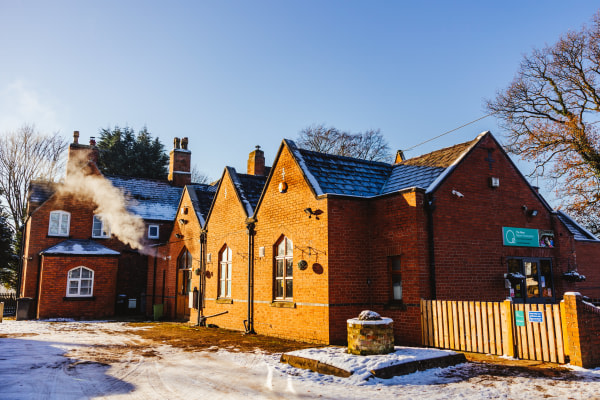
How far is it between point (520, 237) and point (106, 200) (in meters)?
23.4

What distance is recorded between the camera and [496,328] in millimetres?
10242

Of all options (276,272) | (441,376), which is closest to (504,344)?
(441,376)

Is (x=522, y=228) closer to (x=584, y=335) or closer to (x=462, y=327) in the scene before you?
(x=462, y=327)

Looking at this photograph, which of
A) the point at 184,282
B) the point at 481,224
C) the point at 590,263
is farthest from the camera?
the point at 184,282

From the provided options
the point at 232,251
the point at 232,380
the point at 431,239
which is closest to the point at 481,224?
the point at 431,239

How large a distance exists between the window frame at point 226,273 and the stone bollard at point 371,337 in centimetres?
980

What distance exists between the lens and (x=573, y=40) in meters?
23.1

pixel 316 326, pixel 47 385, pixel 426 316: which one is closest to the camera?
pixel 47 385

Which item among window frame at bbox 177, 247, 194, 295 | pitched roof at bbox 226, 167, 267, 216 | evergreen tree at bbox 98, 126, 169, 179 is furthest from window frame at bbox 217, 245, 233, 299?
evergreen tree at bbox 98, 126, 169, 179

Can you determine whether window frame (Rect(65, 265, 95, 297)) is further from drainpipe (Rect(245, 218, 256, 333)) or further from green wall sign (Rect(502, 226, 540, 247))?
green wall sign (Rect(502, 226, 540, 247))

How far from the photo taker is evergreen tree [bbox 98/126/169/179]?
1711 inches

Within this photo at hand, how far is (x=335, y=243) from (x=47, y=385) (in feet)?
26.0

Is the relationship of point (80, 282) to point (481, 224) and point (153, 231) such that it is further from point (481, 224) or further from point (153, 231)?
point (481, 224)

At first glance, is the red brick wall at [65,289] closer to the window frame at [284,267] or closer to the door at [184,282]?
the door at [184,282]
